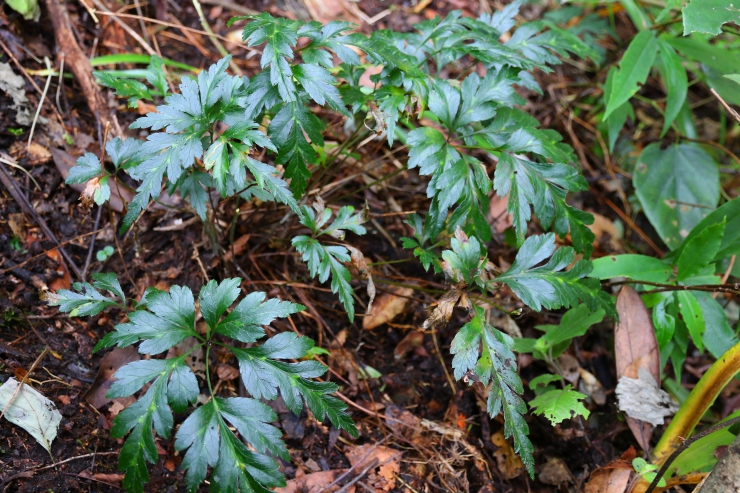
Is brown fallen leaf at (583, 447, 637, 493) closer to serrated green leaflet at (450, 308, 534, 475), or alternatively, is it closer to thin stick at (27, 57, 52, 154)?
serrated green leaflet at (450, 308, 534, 475)

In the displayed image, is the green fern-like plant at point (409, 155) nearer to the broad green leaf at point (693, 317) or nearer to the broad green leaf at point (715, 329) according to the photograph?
A: the broad green leaf at point (693, 317)

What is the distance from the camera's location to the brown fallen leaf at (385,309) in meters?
2.29

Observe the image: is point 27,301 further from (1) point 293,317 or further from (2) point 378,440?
(2) point 378,440

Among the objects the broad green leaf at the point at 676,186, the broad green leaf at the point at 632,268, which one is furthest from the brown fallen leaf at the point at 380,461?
the broad green leaf at the point at 676,186

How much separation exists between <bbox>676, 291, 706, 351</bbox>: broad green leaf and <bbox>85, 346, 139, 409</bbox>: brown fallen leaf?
2142mm

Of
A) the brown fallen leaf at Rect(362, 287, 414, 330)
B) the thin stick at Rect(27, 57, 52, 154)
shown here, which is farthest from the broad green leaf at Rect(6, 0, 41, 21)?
the brown fallen leaf at Rect(362, 287, 414, 330)

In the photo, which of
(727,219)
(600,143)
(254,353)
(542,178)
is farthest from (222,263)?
(600,143)

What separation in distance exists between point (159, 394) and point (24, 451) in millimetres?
506

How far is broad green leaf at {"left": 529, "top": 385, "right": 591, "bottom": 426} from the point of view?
179cm

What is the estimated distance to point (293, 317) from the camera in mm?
2236

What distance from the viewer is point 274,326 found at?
2.16 meters

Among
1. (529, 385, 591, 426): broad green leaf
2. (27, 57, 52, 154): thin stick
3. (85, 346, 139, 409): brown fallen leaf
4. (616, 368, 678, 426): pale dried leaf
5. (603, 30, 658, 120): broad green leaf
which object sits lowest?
(616, 368, 678, 426): pale dried leaf

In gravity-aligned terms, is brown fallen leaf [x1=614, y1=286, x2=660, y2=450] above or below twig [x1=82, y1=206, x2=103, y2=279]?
below

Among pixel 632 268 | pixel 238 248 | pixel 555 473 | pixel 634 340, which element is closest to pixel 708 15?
pixel 632 268
